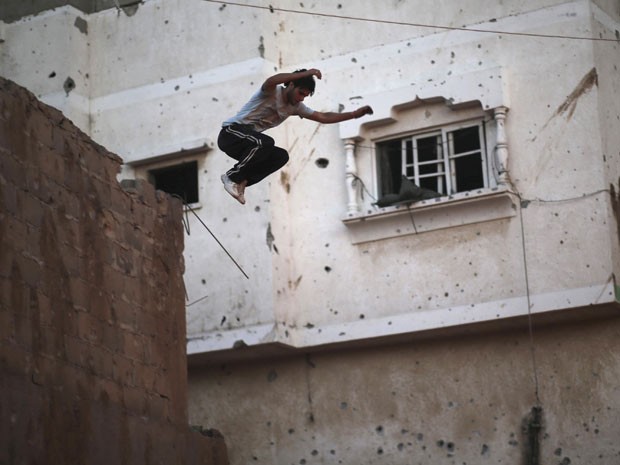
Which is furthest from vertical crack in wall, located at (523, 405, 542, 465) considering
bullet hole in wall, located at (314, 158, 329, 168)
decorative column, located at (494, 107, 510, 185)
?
bullet hole in wall, located at (314, 158, 329, 168)

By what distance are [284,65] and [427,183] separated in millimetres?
2190

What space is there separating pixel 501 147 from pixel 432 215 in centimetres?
99

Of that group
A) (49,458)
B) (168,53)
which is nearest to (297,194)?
(168,53)

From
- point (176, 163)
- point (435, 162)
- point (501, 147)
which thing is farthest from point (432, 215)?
point (176, 163)

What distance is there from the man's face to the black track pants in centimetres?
36

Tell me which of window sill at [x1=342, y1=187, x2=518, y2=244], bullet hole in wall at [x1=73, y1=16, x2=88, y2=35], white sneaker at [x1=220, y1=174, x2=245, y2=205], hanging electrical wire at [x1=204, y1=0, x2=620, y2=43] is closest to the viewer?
white sneaker at [x1=220, y1=174, x2=245, y2=205]

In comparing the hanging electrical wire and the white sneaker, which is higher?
the hanging electrical wire

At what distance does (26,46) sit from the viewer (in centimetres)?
1848

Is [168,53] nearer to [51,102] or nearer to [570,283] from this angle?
[51,102]

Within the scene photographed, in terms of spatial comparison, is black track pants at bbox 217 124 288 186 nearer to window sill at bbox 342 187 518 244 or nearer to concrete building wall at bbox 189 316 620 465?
window sill at bbox 342 187 518 244

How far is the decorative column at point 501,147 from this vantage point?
16.1 meters

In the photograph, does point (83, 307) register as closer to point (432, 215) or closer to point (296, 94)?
point (296, 94)

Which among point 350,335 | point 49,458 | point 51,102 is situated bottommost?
point 49,458

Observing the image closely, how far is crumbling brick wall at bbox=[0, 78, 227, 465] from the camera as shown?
11.8 meters
